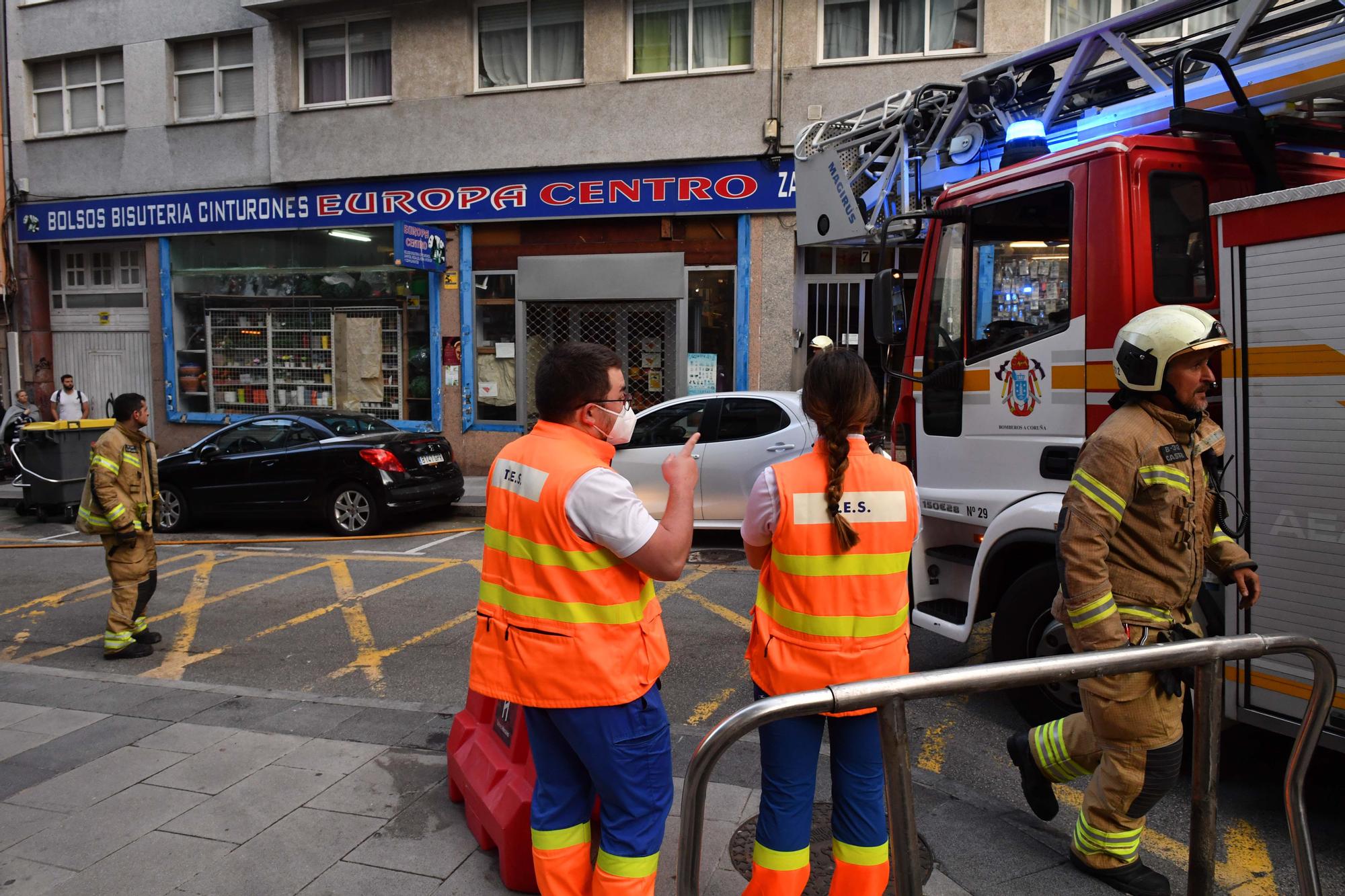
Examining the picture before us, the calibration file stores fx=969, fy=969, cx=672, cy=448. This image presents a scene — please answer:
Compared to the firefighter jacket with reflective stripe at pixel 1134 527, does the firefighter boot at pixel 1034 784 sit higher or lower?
lower

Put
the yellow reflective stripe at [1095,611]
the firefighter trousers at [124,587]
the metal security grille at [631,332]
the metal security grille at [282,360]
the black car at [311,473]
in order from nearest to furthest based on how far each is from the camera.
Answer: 1. the yellow reflective stripe at [1095,611]
2. the firefighter trousers at [124,587]
3. the black car at [311,473]
4. the metal security grille at [631,332]
5. the metal security grille at [282,360]

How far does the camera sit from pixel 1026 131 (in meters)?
5.14

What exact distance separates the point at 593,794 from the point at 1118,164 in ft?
11.1

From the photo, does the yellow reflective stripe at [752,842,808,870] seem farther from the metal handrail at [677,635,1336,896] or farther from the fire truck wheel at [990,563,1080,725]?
the fire truck wheel at [990,563,1080,725]

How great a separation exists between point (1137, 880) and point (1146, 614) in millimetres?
946

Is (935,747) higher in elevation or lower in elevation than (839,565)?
lower

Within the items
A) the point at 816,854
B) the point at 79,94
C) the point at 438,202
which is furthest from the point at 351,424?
the point at 79,94

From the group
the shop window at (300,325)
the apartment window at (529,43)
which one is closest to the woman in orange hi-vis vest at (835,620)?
the apartment window at (529,43)

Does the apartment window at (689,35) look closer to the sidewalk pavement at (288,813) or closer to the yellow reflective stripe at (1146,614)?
the sidewalk pavement at (288,813)

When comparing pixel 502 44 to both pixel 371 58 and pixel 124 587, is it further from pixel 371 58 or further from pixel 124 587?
pixel 124 587

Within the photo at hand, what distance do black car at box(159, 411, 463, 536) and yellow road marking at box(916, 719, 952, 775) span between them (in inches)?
300

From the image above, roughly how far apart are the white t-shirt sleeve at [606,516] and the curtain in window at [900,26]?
42.7 feet

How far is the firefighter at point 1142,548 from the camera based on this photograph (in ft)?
9.86

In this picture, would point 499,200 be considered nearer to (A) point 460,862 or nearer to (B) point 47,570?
(B) point 47,570
